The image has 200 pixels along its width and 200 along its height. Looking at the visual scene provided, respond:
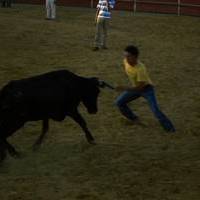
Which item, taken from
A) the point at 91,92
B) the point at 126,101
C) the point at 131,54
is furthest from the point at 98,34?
the point at 91,92

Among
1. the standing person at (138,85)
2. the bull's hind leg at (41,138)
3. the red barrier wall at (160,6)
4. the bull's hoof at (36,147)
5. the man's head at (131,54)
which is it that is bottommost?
the red barrier wall at (160,6)

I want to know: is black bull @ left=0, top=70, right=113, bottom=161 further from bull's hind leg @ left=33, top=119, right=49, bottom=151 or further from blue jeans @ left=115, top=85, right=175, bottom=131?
blue jeans @ left=115, top=85, right=175, bottom=131

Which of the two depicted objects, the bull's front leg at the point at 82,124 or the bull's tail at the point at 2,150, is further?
the bull's front leg at the point at 82,124

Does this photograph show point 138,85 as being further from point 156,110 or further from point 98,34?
point 98,34

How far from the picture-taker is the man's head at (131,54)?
8.89 metres

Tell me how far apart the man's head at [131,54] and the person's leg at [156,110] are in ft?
1.63

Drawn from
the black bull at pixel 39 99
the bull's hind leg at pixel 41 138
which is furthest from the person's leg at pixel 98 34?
the bull's hind leg at pixel 41 138

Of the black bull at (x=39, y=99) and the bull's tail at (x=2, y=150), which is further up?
the black bull at (x=39, y=99)

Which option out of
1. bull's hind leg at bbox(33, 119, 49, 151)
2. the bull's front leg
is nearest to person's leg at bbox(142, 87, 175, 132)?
the bull's front leg

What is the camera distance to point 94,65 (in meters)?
15.2

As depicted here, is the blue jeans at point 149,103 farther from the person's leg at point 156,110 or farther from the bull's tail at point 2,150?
the bull's tail at point 2,150

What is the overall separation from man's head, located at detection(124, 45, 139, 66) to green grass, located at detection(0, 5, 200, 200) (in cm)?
107

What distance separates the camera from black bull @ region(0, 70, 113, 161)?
766cm

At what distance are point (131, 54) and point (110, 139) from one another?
121 centimetres
